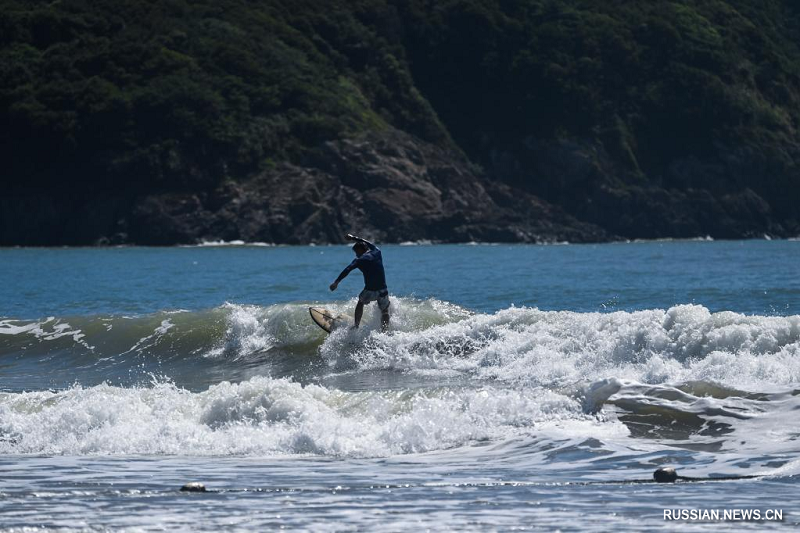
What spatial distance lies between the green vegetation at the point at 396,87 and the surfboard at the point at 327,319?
78114 mm

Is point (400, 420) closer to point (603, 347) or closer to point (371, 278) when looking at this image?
point (603, 347)

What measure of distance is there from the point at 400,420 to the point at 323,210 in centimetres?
8391

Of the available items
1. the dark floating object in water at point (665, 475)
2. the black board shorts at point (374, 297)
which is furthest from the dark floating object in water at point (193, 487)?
the black board shorts at point (374, 297)

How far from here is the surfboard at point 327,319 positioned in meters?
21.3

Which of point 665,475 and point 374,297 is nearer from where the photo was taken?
point 665,475

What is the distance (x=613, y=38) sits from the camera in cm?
12481

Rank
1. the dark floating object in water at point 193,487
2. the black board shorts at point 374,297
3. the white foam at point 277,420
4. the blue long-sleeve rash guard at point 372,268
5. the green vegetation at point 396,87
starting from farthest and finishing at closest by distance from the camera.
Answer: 1. the green vegetation at point 396,87
2. the black board shorts at point 374,297
3. the blue long-sleeve rash guard at point 372,268
4. the white foam at point 277,420
5. the dark floating object in water at point 193,487

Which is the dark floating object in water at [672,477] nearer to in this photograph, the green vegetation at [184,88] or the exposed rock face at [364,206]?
the exposed rock face at [364,206]

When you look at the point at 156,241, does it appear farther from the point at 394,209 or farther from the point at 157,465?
the point at 157,465

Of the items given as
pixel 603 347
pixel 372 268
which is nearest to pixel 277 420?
pixel 603 347

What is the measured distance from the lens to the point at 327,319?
21688 millimetres

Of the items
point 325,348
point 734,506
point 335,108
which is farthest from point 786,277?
point 335,108

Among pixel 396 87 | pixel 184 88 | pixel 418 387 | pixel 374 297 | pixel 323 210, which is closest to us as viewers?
pixel 418 387

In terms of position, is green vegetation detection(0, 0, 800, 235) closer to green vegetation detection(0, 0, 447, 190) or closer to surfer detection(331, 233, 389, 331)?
green vegetation detection(0, 0, 447, 190)
